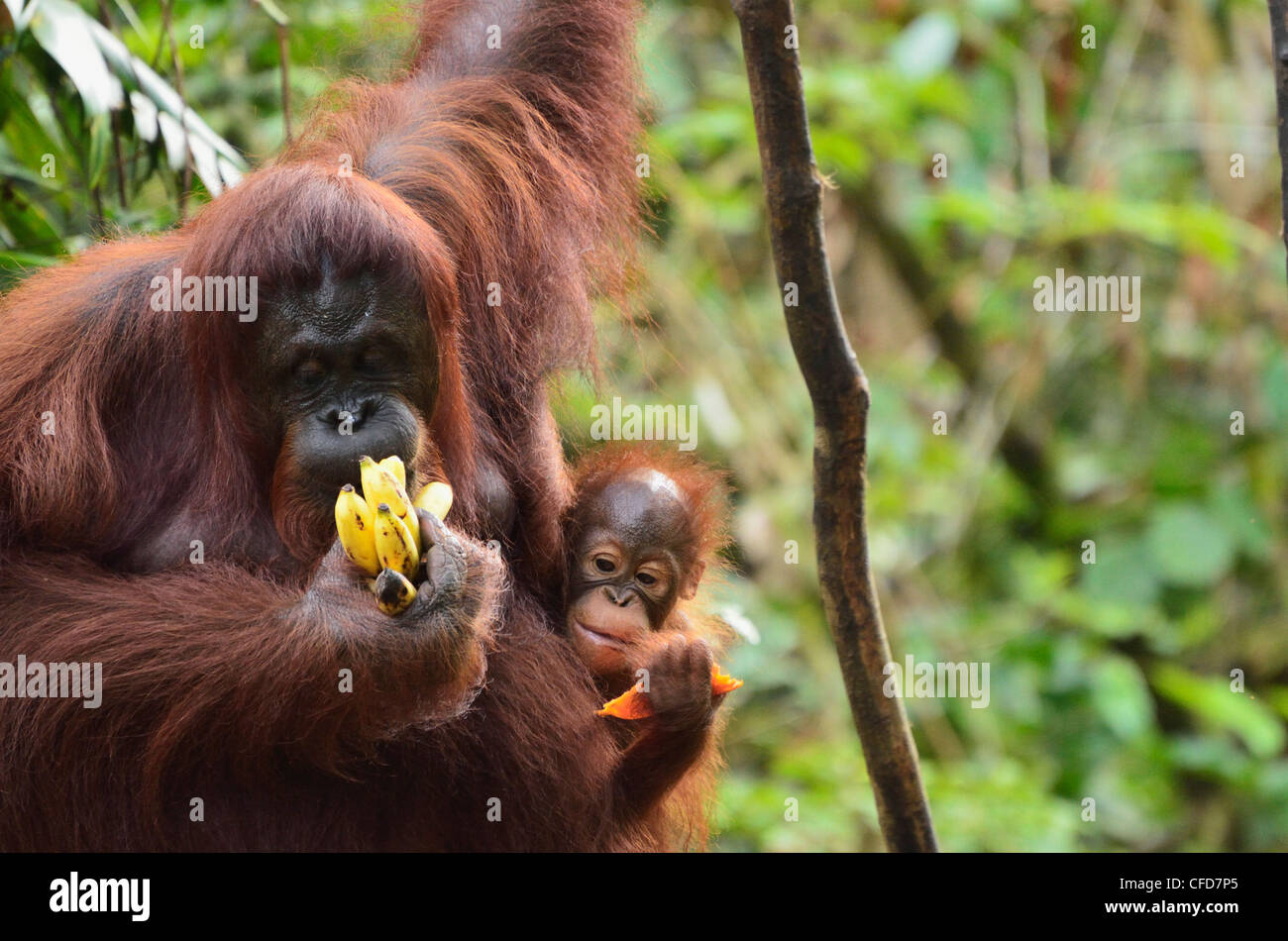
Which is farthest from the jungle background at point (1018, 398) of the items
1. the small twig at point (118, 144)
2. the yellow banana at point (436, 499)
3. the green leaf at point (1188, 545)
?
the yellow banana at point (436, 499)

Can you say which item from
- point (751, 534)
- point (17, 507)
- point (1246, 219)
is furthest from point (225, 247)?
point (1246, 219)

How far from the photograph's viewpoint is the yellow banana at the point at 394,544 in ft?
6.68

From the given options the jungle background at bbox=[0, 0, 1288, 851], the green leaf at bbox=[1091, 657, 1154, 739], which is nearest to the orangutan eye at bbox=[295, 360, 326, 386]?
the jungle background at bbox=[0, 0, 1288, 851]

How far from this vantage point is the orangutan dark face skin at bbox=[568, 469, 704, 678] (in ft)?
8.99

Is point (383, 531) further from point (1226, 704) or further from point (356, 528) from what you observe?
point (1226, 704)

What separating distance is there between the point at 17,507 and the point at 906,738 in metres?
1.65

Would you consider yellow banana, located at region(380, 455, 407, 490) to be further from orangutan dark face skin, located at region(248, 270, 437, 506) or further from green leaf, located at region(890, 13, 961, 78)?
green leaf, located at region(890, 13, 961, 78)

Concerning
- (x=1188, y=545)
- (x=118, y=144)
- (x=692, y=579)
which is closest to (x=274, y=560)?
(x=692, y=579)

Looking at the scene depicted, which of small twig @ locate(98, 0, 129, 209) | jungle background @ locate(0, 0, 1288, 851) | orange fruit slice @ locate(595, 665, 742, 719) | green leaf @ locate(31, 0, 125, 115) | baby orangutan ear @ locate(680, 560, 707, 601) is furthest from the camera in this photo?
jungle background @ locate(0, 0, 1288, 851)

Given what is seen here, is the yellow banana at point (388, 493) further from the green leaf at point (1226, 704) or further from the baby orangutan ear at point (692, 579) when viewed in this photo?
the green leaf at point (1226, 704)

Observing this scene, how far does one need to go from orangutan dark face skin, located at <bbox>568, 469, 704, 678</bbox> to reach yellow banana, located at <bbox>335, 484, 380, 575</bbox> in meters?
0.70

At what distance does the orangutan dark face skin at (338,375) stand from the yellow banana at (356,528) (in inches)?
3.6
